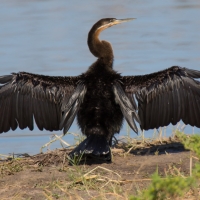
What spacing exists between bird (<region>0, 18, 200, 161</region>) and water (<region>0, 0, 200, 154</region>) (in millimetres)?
1510

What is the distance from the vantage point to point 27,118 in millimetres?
7723

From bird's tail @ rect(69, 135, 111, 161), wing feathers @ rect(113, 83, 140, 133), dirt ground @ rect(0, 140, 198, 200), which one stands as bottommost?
dirt ground @ rect(0, 140, 198, 200)

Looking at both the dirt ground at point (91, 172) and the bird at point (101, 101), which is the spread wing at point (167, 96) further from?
the dirt ground at point (91, 172)

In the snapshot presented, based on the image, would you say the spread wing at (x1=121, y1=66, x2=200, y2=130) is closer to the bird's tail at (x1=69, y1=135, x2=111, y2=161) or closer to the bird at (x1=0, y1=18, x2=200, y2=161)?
the bird at (x1=0, y1=18, x2=200, y2=161)

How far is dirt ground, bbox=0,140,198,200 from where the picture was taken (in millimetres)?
6066

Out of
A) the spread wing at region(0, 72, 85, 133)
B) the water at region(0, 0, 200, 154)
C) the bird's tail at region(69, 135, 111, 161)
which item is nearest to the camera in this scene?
the bird's tail at region(69, 135, 111, 161)

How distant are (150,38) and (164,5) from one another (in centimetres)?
367

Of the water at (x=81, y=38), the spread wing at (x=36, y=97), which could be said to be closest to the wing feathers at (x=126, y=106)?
the spread wing at (x=36, y=97)

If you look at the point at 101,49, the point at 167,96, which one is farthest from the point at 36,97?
the point at 167,96

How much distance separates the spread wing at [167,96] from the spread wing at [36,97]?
0.63m

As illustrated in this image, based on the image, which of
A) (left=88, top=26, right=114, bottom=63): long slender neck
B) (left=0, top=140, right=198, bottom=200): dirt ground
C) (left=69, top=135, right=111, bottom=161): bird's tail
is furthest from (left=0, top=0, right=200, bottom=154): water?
(left=69, top=135, right=111, bottom=161): bird's tail

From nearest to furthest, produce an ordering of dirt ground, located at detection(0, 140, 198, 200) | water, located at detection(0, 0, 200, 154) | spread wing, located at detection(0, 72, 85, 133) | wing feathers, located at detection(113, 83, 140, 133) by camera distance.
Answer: dirt ground, located at detection(0, 140, 198, 200) < wing feathers, located at detection(113, 83, 140, 133) < spread wing, located at detection(0, 72, 85, 133) < water, located at detection(0, 0, 200, 154)

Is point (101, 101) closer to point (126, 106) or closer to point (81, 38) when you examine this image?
point (126, 106)

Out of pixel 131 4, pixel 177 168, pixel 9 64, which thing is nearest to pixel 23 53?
pixel 9 64
